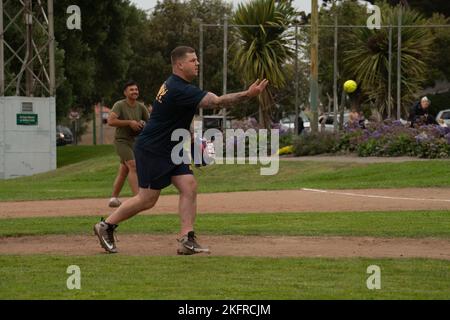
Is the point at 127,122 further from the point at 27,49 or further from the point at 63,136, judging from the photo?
the point at 63,136

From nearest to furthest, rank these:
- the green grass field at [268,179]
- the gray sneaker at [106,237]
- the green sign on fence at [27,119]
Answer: the gray sneaker at [106,237], the green grass field at [268,179], the green sign on fence at [27,119]

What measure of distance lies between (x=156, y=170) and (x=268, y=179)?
14440 millimetres

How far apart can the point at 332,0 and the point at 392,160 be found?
28.1m

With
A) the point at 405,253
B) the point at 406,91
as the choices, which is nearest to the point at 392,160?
the point at 406,91

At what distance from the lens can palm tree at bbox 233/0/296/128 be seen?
31.9m

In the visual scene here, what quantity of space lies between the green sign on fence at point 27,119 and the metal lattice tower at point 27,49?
0.89 metres

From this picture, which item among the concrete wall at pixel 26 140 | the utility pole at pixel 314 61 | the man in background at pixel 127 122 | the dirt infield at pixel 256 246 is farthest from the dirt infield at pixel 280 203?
the concrete wall at pixel 26 140

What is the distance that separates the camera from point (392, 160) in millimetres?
24406

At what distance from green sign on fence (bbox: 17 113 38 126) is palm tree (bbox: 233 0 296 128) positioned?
6.70 meters

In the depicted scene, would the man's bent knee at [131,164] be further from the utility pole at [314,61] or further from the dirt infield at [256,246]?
the utility pole at [314,61]

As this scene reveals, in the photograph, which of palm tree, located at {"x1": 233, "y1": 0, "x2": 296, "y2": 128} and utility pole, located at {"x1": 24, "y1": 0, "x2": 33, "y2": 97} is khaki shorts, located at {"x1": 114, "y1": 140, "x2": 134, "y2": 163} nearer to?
palm tree, located at {"x1": 233, "y1": 0, "x2": 296, "y2": 128}

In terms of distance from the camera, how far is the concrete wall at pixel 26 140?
3234cm

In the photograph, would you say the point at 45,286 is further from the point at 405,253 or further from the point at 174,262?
the point at 405,253
